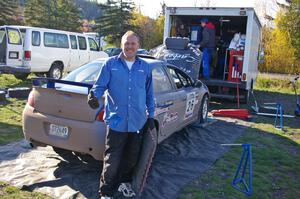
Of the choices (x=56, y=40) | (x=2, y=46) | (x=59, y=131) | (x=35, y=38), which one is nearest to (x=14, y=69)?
(x=2, y=46)

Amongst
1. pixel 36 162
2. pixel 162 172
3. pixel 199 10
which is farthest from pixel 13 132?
pixel 199 10

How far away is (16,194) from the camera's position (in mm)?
4371

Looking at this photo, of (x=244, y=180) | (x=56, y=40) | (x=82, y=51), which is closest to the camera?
(x=244, y=180)

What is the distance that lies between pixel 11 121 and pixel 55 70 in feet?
24.0

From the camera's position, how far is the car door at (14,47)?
12.8 m

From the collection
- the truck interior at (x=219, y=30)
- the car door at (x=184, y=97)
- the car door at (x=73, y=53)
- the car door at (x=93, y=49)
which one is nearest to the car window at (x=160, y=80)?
the car door at (x=184, y=97)

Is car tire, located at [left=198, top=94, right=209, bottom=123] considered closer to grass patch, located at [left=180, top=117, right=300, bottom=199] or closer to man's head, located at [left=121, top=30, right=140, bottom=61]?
grass patch, located at [left=180, top=117, right=300, bottom=199]

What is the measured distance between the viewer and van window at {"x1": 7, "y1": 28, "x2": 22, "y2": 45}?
12.8m

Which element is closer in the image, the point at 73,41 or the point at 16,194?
A: the point at 16,194

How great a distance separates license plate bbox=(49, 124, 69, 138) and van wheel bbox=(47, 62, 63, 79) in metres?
10.0

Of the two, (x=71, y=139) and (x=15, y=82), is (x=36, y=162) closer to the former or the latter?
(x=71, y=139)

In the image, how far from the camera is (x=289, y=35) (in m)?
32.9

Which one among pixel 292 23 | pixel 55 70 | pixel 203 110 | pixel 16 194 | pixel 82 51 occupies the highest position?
pixel 292 23

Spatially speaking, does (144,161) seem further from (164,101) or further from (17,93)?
(17,93)
